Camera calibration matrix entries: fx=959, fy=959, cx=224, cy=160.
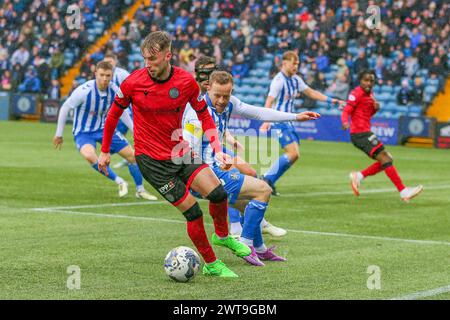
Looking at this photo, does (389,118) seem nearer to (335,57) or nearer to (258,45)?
(335,57)

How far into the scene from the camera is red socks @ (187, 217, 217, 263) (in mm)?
8531

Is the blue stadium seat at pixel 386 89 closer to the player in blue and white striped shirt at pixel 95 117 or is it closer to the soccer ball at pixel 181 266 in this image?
the player in blue and white striped shirt at pixel 95 117

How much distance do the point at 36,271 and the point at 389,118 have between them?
21790 millimetres

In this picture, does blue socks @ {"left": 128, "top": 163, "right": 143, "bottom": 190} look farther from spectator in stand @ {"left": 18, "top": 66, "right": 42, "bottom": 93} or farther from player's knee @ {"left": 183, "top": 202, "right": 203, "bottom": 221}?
spectator in stand @ {"left": 18, "top": 66, "right": 42, "bottom": 93}

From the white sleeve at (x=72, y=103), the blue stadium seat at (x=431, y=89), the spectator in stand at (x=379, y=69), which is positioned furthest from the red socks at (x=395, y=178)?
the blue stadium seat at (x=431, y=89)

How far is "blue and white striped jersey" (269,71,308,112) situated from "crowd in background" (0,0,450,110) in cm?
1342

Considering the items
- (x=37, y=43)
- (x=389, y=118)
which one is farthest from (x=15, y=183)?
(x=37, y=43)

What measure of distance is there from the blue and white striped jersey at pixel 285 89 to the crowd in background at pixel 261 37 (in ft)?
44.0

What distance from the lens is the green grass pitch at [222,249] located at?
26.1 feet

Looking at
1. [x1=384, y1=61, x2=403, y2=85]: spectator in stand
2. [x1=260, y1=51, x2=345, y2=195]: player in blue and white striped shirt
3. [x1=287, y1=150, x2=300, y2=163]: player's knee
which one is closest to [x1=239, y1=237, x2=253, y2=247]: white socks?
[x1=260, y1=51, x2=345, y2=195]: player in blue and white striped shirt

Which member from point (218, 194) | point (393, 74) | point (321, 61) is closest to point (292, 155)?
point (218, 194)
